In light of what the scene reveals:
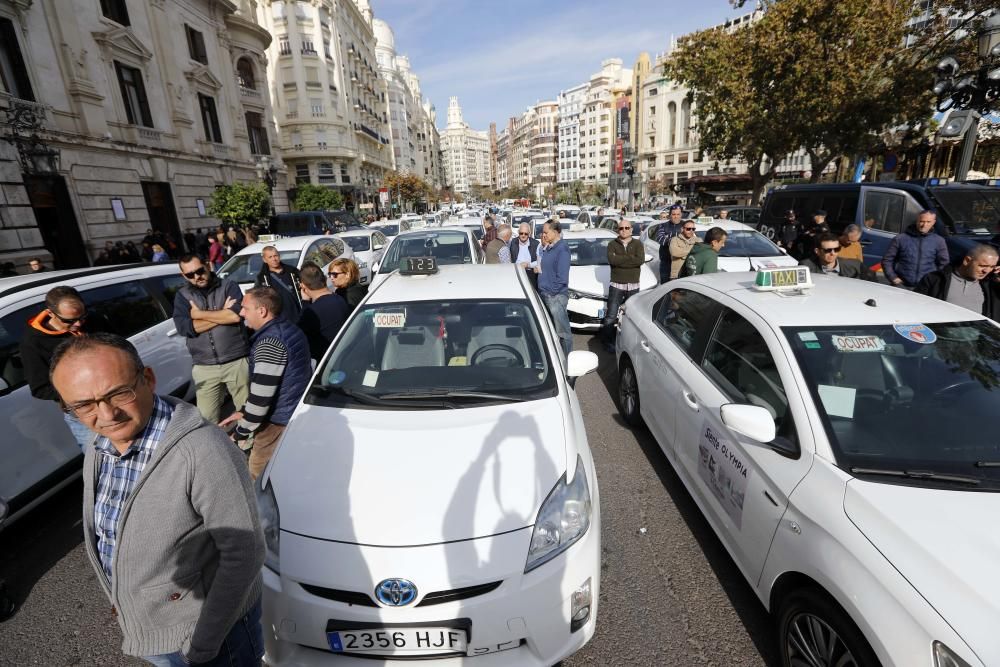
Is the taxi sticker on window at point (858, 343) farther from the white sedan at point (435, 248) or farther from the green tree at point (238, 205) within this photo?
the green tree at point (238, 205)

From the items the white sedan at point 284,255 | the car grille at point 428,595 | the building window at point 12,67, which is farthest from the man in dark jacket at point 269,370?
the building window at point 12,67

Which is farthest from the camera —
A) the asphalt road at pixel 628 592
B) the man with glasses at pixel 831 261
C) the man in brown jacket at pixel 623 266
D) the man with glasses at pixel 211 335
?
the man in brown jacket at pixel 623 266

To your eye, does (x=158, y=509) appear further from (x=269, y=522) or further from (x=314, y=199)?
(x=314, y=199)

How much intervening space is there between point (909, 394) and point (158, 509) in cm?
311

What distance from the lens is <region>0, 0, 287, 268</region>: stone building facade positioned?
530 inches

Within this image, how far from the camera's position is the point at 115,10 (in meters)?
17.9

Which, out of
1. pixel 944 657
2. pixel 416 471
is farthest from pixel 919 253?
pixel 416 471

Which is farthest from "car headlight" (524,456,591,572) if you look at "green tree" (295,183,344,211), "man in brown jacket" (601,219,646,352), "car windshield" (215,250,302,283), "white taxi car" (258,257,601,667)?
"green tree" (295,183,344,211)

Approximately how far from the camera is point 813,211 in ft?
34.9

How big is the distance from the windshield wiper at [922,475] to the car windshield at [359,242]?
12.0 metres

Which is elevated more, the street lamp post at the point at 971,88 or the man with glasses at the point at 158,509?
the street lamp post at the point at 971,88

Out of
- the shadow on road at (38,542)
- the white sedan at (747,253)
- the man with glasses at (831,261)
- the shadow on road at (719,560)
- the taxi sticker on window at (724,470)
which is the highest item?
the man with glasses at (831,261)

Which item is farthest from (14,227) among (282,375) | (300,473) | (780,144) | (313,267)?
(780,144)

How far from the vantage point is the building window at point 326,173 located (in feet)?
150
